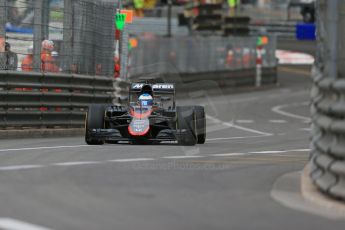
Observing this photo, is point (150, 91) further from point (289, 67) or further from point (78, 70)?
point (289, 67)

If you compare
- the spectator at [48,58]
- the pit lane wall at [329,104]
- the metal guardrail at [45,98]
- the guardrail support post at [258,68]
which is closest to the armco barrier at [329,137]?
the pit lane wall at [329,104]

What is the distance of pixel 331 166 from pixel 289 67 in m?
49.7

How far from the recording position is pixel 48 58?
20.0 m

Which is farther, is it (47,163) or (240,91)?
(240,91)

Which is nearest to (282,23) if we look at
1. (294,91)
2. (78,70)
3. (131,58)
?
(294,91)

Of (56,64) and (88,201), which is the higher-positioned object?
(56,64)

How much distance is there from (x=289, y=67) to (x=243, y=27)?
6.38 metres

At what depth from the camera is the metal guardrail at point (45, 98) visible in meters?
19.0

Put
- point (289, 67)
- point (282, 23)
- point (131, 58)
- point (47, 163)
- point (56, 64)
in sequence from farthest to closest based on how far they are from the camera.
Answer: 1. point (282, 23)
2. point (289, 67)
3. point (131, 58)
4. point (56, 64)
5. point (47, 163)

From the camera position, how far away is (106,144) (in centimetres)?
1681

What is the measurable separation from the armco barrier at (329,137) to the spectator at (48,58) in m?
10.1

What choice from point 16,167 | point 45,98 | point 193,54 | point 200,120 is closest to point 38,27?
point 45,98

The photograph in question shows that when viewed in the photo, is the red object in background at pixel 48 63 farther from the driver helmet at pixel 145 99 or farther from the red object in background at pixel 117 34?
the driver helmet at pixel 145 99

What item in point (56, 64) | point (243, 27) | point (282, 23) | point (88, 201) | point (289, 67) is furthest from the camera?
point (282, 23)
